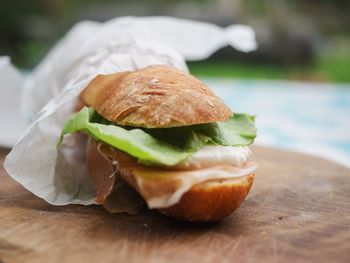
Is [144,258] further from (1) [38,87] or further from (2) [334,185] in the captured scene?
(1) [38,87]

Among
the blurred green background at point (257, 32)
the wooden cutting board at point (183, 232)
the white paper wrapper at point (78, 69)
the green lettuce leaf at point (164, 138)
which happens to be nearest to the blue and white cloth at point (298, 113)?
the white paper wrapper at point (78, 69)

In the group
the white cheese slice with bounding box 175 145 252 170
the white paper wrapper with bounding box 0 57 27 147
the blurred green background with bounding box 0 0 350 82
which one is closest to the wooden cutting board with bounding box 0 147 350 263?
the white cheese slice with bounding box 175 145 252 170

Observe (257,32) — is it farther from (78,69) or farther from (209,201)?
(209,201)

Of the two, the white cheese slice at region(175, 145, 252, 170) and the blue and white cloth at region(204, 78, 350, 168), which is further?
the blue and white cloth at region(204, 78, 350, 168)

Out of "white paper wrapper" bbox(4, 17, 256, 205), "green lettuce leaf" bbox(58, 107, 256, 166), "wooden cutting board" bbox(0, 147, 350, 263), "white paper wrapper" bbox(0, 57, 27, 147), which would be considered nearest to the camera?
"wooden cutting board" bbox(0, 147, 350, 263)

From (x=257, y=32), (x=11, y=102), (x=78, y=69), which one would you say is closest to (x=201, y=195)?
(x=78, y=69)

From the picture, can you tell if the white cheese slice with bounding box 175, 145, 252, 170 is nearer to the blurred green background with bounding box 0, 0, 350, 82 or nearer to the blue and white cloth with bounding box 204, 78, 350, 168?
the blue and white cloth with bounding box 204, 78, 350, 168

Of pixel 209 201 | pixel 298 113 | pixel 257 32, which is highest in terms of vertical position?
pixel 209 201

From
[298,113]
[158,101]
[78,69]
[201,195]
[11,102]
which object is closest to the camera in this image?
[201,195]
